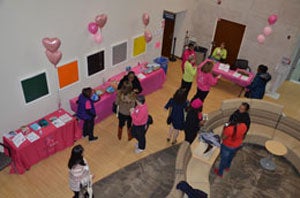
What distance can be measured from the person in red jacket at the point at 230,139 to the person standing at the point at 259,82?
256 cm

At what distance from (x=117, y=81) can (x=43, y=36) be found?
260cm

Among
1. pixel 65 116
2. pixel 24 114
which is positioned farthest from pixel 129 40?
pixel 24 114

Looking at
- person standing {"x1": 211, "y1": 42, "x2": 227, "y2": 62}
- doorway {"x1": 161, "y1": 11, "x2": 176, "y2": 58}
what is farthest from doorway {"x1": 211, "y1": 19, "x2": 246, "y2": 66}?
doorway {"x1": 161, "y1": 11, "x2": 176, "y2": 58}

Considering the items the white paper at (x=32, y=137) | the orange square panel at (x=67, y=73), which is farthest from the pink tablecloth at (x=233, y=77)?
the white paper at (x=32, y=137)

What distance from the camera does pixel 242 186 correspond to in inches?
239

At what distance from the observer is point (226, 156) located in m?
5.90

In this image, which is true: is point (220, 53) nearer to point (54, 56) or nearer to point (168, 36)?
point (168, 36)

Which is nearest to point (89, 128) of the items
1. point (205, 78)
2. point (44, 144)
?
point (44, 144)

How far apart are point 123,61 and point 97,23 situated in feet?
5.98

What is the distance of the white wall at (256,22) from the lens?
8.59 meters

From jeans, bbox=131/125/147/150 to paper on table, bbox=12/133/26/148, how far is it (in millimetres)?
2274

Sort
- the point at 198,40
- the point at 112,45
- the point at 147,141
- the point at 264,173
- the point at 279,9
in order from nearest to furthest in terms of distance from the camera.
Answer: the point at 264,173 → the point at 147,141 → the point at 112,45 → the point at 279,9 → the point at 198,40

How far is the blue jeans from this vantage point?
227 inches

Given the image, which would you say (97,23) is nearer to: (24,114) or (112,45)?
(112,45)
